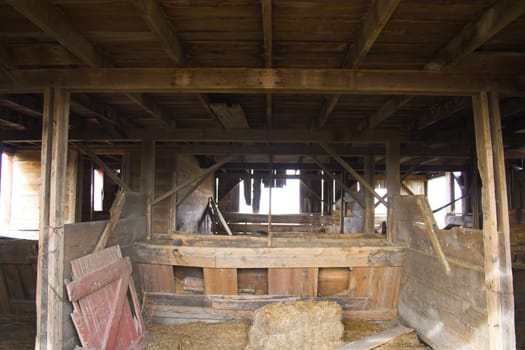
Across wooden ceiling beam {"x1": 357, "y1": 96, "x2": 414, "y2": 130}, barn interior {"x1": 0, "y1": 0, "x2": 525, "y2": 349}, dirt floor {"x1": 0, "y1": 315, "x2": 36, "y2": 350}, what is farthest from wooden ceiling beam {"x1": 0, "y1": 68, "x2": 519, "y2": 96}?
dirt floor {"x1": 0, "y1": 315, "x2": 36, "y2": 350}

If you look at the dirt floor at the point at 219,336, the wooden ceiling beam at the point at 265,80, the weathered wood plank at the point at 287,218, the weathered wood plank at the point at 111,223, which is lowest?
the dirt floor at the point at 219,336

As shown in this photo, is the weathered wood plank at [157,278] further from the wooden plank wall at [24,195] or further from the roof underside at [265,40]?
the wooden plank wall at [24,195]

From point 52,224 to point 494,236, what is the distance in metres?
3.80

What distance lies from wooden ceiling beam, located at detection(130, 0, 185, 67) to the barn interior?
1 centimetres

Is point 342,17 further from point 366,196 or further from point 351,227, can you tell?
point 351,227

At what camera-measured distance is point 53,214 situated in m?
2.98

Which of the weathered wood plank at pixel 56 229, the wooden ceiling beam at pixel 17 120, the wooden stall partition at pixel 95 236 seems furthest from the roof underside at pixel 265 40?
→ the wooden stall partition at pixel 95 236

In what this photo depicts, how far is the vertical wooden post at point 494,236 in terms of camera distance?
2.79m

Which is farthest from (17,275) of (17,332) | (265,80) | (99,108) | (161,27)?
(265,80)

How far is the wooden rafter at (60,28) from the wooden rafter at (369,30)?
218 centimetres

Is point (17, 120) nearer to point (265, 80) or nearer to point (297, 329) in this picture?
point (265, 80)

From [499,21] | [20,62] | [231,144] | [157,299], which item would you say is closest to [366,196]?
[231,144]

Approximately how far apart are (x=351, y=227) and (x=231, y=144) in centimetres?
379

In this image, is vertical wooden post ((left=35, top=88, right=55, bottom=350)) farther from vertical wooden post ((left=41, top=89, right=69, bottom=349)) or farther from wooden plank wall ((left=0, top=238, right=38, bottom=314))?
wooden plank wall ((left=0, top=238, right=38, bottom=314))
